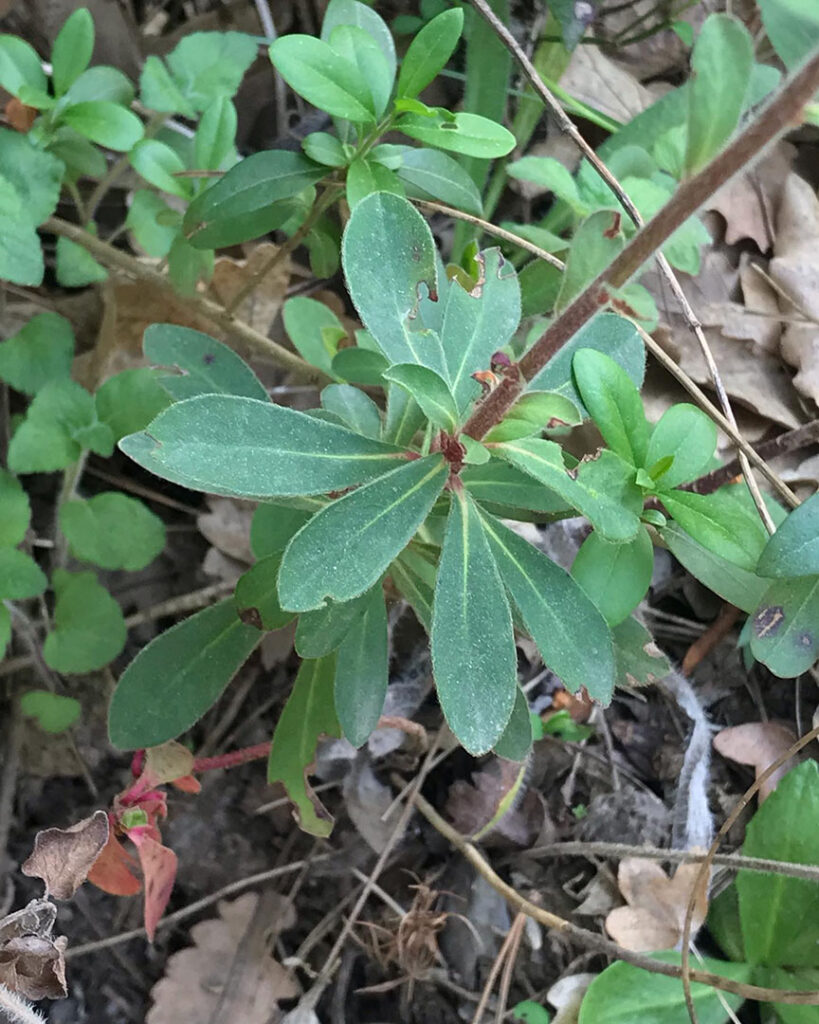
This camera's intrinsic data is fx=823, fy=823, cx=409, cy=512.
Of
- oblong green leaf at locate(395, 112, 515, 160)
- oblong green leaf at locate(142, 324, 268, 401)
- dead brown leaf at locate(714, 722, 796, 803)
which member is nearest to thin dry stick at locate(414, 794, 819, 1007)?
dead brown leaf at locate(714, 722, 796, 803)

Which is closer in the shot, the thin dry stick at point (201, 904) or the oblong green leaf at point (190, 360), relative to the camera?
the oblong green leaf at point (190, 360)

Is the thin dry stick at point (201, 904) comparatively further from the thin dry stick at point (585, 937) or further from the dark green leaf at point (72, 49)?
the dark green leaf at point (72, 49)

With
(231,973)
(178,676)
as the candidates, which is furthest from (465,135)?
(231,973)

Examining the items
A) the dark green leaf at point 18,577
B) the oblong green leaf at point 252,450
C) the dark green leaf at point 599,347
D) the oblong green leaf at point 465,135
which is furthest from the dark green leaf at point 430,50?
the dark green leaf at point 18,577

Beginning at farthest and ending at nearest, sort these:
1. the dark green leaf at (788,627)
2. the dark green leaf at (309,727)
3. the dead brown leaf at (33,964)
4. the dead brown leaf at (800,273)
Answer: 1. the dead brown leaf at (800,273)
2. the dark green leaf at (309,727)
3. the dark green leaf at (788,627)
4. the dead brown leaf at (33,964)

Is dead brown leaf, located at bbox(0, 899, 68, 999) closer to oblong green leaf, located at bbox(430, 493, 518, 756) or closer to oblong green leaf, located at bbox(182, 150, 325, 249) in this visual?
oblong green leaf, located at bbox(430, 493, 518, 756)

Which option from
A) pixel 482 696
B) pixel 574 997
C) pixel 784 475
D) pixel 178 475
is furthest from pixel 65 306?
pixel 574 997

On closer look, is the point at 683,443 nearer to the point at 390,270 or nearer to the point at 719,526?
the point at 719,526

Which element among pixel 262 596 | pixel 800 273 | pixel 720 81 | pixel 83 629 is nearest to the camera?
pixel 720 81
